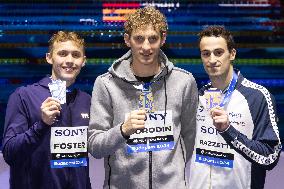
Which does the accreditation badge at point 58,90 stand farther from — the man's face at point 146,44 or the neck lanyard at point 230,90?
the neck lanyard at point 230,90

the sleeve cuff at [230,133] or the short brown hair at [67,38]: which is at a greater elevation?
the short brown hair at [67,38]

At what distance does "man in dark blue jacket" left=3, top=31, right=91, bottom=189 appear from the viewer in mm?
2754

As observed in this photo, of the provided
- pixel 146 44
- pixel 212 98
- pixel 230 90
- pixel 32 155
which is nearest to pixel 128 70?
pixel 146 44

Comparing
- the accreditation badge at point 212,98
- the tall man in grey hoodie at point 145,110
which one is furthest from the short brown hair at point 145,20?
the accreditation badge at point 212,98

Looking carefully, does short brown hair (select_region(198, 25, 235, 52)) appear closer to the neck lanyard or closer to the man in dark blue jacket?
the neck lanyard

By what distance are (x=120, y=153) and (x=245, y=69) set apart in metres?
6.42

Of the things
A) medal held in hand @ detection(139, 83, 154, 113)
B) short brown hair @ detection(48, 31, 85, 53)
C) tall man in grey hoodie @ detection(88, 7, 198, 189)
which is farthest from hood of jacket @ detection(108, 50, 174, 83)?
Result: short brown hair @ detection(48, 31, 85, 53)

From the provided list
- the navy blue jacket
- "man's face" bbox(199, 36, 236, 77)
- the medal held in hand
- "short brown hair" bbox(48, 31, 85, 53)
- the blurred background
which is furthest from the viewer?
the blurred background

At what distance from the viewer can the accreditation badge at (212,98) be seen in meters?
→ 2.69

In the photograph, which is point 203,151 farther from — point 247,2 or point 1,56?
point 1,56

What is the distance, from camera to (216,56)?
9.66 feet

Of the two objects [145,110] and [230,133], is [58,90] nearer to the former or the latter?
[145,110]

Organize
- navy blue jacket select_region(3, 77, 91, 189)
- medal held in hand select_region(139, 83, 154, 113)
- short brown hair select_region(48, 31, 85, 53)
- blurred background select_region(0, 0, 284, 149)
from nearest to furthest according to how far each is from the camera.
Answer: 1. medal held in hand select_region(139, 83, 154, 113)
2. navy blue jacket select_region(3, 77, 91, 189)
3. short brown hair select_region(48, 31, 85, 53)
4. blurred background select_region(0, 0, 284, 149)

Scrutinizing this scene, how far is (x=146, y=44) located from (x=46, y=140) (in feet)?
2.63
